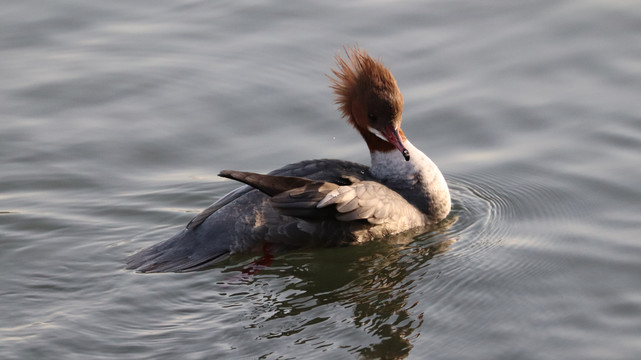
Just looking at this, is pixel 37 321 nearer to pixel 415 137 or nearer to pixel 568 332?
pixel 568 332

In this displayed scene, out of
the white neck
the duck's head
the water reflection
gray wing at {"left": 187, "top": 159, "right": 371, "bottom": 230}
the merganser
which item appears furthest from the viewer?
the white neck

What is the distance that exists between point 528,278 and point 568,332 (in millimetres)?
823

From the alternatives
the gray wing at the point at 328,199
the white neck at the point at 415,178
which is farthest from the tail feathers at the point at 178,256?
the white neck at the point at 415,178

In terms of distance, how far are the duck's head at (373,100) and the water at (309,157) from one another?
91 cm

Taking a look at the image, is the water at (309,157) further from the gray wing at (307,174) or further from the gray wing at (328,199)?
the gray wing at (307,174)

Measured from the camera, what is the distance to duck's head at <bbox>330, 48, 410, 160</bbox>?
27.1 feet

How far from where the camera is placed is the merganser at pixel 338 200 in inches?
301

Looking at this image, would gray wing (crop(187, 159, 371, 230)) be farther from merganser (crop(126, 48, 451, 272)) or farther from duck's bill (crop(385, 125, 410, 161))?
duck's bill (crop(385, 125, 410, 161))

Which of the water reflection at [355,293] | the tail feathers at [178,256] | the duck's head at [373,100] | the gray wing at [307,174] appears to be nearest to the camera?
the water reflection at [355,293]

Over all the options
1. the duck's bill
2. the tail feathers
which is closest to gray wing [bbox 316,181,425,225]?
the duck's bill

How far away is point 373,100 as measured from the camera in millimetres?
8305

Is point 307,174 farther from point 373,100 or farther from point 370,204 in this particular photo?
point 373,100

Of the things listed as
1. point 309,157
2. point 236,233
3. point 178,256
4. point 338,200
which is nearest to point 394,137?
point 338,200

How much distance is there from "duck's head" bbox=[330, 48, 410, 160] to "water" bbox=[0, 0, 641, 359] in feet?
2.99
